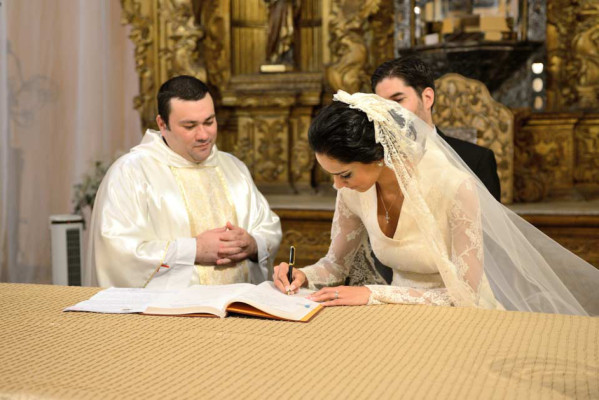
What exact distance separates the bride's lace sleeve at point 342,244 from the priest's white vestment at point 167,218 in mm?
773

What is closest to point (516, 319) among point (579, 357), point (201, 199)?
point (579, 357)

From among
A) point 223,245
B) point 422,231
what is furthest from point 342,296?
point 223,245

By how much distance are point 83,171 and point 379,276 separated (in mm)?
4800

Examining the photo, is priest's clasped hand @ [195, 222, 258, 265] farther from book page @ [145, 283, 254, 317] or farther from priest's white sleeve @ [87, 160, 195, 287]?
book page @ [145, 283, 254, 317]

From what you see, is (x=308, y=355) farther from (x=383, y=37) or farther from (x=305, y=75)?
(x=383, y=37)

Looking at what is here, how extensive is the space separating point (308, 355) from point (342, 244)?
4.49 ft

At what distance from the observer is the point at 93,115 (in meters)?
7.54

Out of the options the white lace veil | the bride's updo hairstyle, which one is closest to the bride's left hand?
the white lace veil

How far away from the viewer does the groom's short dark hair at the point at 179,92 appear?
387 centimetres

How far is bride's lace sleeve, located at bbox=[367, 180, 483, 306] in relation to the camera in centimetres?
262

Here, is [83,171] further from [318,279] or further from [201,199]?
[318,279]

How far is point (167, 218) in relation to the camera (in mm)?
3996

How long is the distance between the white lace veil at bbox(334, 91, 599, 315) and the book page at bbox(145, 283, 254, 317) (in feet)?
2.30

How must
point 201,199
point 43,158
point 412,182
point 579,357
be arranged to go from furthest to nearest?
point 43,158, point 201,199, point 412,182, point 579,357
